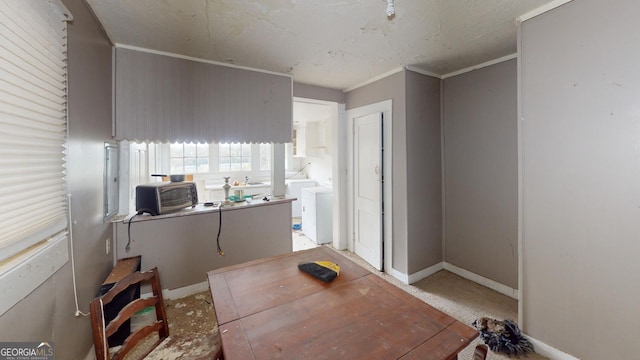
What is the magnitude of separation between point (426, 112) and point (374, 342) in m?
2.56

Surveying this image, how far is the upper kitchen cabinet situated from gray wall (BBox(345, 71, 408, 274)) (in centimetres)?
117

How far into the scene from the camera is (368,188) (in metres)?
3.16

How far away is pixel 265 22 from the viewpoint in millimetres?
1802

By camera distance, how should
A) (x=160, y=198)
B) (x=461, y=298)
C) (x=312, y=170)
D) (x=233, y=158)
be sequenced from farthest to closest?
(x=312, y=170), (x=233, y=158), (x=461, y=298), (x=160, y=198)

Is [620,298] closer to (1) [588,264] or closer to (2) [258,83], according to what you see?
(1) [588,264]

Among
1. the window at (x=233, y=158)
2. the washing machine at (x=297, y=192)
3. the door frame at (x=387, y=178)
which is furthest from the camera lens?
the washing machine at (x=297, y=192)

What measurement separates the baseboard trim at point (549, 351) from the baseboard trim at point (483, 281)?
731mm

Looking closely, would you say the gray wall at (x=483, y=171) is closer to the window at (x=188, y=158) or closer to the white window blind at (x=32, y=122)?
the white window blind at (x=32, y=122)

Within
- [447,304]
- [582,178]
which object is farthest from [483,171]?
[447,304]

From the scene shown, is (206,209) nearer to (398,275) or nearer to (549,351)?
(398,275)

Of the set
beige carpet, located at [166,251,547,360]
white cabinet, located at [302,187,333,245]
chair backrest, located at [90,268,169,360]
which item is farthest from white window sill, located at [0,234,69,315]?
white cabinet, located at [302,187,333,245]

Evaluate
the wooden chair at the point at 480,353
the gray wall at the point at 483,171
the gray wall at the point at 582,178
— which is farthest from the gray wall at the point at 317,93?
the wooden chair at the point at 480,353

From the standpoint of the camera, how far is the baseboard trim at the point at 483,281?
7.88ft

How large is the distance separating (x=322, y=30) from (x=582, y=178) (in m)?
2.00
